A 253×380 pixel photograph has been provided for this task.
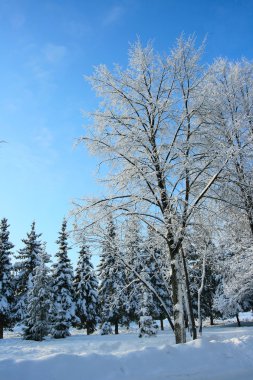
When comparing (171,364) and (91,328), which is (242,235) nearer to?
(171,364)

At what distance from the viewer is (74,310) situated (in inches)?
1471

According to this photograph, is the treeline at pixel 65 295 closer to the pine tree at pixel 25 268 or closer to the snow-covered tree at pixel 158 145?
the pine tree at pixel 25 268

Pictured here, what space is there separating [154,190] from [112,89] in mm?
3609

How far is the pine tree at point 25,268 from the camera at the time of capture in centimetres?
3583

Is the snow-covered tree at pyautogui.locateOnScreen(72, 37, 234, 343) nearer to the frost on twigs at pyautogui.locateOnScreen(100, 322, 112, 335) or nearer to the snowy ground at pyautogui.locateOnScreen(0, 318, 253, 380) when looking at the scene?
the snowy ground at pyautogui.locateOnScreen(0, 318, 253, 380)

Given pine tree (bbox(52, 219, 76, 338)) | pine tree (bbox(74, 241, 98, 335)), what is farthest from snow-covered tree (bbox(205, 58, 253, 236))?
pine tree (bbox(74, 241, 98, 335))

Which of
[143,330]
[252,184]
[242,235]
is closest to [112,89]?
[252,184]

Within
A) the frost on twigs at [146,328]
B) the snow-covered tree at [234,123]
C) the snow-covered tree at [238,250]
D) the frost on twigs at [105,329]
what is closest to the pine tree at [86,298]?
the frost on twigs at [105,329]

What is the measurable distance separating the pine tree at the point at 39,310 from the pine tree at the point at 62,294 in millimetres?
1687

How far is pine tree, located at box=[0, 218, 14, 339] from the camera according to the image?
112 feet

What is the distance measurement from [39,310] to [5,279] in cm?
613

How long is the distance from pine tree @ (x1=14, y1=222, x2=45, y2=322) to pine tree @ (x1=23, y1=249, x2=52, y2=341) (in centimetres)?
344

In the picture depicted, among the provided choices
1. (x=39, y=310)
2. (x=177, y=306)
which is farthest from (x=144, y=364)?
(x=39, y=310)

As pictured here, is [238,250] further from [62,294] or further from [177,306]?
[62,294]
